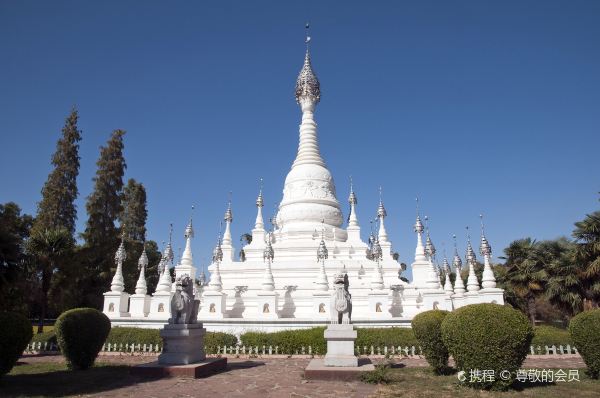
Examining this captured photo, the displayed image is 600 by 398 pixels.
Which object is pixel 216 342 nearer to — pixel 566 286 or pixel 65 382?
pixel 65 382

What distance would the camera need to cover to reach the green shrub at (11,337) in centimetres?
1190

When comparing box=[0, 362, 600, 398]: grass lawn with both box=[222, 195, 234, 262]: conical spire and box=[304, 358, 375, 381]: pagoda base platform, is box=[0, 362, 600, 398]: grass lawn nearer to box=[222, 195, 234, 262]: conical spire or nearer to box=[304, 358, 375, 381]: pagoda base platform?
box=[304, 358, 375, 381]: pagoda base platform

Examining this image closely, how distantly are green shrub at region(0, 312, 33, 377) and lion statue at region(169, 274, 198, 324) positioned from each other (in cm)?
438

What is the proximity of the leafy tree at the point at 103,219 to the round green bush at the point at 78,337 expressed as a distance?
24.0 metres

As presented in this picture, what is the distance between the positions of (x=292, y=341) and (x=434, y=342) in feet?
27.5

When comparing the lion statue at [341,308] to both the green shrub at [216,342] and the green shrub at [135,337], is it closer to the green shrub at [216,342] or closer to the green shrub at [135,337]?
the green shrub at [216,342]

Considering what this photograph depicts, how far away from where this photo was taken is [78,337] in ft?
48.9

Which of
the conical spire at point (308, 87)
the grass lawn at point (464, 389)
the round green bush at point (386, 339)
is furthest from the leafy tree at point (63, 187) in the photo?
the grass lawn at point (464, 389)

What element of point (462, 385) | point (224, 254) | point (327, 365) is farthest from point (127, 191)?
point (462, 385)

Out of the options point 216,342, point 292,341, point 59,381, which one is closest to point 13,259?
point 59,381

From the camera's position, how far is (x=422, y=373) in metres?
14.1

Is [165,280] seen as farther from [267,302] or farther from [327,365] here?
[327,365]

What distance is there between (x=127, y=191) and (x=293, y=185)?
26.1m

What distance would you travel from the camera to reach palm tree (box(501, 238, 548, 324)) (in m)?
31.2
